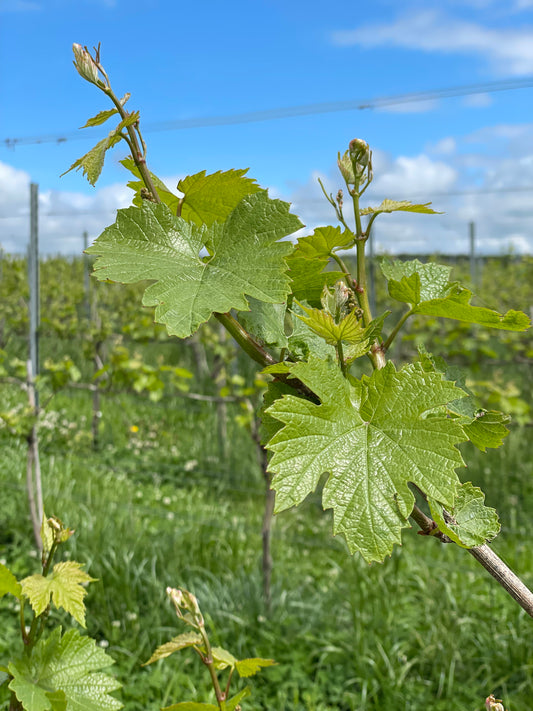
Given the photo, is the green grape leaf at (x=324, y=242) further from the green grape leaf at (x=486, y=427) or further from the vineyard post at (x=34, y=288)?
the vineyard post at (x=34, y=288)

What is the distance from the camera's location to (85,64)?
0.49 metres

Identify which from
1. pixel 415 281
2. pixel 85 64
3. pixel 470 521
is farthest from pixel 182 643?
pixel 85 64

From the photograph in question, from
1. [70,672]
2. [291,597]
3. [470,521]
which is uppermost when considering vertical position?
[470,521]

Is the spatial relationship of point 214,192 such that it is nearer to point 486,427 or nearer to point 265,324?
point 265,324

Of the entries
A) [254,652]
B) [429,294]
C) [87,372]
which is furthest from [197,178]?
[87,372]

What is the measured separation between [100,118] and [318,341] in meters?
0.28

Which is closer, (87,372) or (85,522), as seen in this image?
(85,522)

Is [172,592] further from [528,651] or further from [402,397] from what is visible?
[528,651]

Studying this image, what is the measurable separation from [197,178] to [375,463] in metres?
0.31

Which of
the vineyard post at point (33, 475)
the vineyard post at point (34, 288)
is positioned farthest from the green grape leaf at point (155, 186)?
the vineyard post at point (34, 288)

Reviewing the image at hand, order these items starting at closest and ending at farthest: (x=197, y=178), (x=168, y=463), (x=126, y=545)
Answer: (x=197, y=178) < (x=126, y=545) < (x=168, y=463)

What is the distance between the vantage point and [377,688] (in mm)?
2355

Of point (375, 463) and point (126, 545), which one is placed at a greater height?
point (375, 463)

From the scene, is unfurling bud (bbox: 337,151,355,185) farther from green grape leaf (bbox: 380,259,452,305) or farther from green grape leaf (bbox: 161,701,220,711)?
green grape leaf (bbox: 161,701,220,711)
